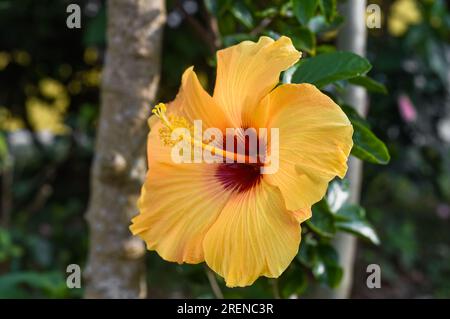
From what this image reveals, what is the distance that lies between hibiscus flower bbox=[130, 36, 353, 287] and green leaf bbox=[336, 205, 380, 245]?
313 millimetres

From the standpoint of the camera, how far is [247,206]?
3.08ft

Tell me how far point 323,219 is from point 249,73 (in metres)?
0.33

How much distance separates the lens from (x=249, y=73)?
0.95 metres

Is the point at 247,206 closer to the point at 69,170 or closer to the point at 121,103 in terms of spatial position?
the point at 121,103

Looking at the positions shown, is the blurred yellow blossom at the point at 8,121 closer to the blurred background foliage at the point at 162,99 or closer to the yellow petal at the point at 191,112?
the blurred background foliage at the point at 162,99

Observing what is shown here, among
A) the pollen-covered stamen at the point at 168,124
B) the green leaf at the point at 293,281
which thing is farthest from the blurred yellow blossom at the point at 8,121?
the pollen-covered stamen at the point at 168,124

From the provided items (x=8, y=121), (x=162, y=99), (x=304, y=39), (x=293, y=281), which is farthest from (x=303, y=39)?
(x=8, y=121)

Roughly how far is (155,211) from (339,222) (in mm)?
407

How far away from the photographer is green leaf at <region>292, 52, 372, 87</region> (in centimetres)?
106

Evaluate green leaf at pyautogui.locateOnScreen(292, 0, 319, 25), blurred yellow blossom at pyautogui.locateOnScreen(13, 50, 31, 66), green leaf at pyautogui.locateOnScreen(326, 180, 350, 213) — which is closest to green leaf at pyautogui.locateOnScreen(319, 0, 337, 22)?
green leaf at pyautogui.locateOnScreen(292, 0, 319, 25)

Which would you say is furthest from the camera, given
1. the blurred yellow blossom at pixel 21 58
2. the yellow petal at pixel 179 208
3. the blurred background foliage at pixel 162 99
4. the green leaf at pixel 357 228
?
the blurred yellow blossom at pixel 21 58

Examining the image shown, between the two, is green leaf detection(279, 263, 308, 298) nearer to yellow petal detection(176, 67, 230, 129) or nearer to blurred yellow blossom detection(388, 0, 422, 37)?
yellow petal detection(176, 67, 230, 129)

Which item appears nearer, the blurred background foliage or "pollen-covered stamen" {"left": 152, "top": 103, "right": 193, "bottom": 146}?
"pollen-covered stamen" {"left": 152, "top": 103, "right": 193, "bottom": 146}

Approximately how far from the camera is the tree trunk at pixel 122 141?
1.38 metres
